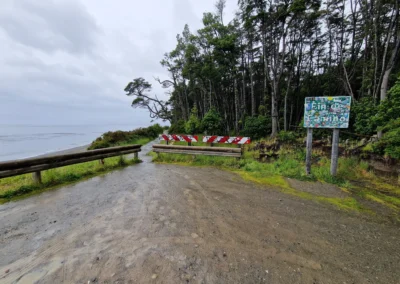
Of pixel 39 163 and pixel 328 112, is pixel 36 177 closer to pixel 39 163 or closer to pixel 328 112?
pixel 39 163

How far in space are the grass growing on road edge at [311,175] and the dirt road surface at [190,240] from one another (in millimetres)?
684

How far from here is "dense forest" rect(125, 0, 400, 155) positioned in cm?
904

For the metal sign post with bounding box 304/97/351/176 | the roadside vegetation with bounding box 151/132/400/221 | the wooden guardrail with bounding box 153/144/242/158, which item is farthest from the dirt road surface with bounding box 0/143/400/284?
the wooden guardrail with bounding box 153/144/242/158

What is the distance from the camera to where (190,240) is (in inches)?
→ 93.4

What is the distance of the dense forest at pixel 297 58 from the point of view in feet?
29.7

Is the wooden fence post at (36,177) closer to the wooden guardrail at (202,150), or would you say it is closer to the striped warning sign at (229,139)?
the wooden guardrail at (202,150)

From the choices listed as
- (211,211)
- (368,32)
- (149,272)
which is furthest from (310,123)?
(368,32)

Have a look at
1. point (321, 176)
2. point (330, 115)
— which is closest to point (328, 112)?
point (330, 115)

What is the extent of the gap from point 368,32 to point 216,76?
37.3 feet

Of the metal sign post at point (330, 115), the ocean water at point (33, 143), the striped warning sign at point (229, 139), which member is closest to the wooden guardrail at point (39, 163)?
Result: the striped warning sign at point (229, 139)

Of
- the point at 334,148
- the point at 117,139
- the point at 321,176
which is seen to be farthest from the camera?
the point at 117,139

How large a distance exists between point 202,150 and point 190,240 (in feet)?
16.4

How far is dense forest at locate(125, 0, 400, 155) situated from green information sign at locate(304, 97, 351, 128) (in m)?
1.92

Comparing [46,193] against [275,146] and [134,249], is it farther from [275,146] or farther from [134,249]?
[275,146]
